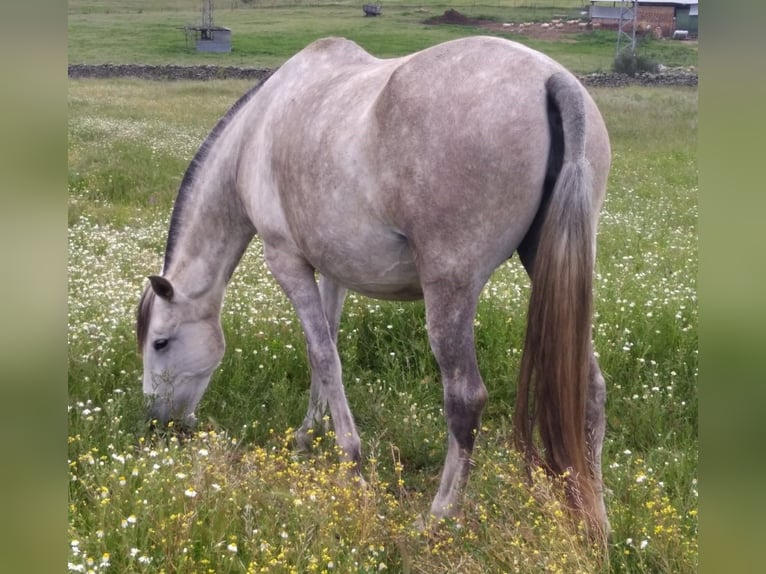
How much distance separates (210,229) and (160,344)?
833 millimetres

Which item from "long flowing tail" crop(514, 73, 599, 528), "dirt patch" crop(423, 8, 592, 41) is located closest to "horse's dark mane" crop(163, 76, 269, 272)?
"long flowing tail" crop(514, 73, 599, 528)

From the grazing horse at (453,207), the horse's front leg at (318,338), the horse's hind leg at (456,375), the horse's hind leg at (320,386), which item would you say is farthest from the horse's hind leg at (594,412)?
the horse's hind leg at (320,386)

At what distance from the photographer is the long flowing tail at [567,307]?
310 cm

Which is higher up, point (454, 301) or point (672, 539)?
point (454, 301)

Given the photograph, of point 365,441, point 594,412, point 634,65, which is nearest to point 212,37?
point 634,65

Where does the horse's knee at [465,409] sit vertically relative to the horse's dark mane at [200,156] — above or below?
below

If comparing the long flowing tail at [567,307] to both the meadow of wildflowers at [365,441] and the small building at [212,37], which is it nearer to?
the meadow of wildflowers at [365,441]

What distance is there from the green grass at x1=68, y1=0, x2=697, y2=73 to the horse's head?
4.79 m

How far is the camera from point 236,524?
328 cm

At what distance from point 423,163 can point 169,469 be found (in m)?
1.99

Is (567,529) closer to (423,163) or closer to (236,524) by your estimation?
(236,524)

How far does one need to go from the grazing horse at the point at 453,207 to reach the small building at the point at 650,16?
39.2ft

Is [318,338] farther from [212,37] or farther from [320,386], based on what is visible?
[212,37]
